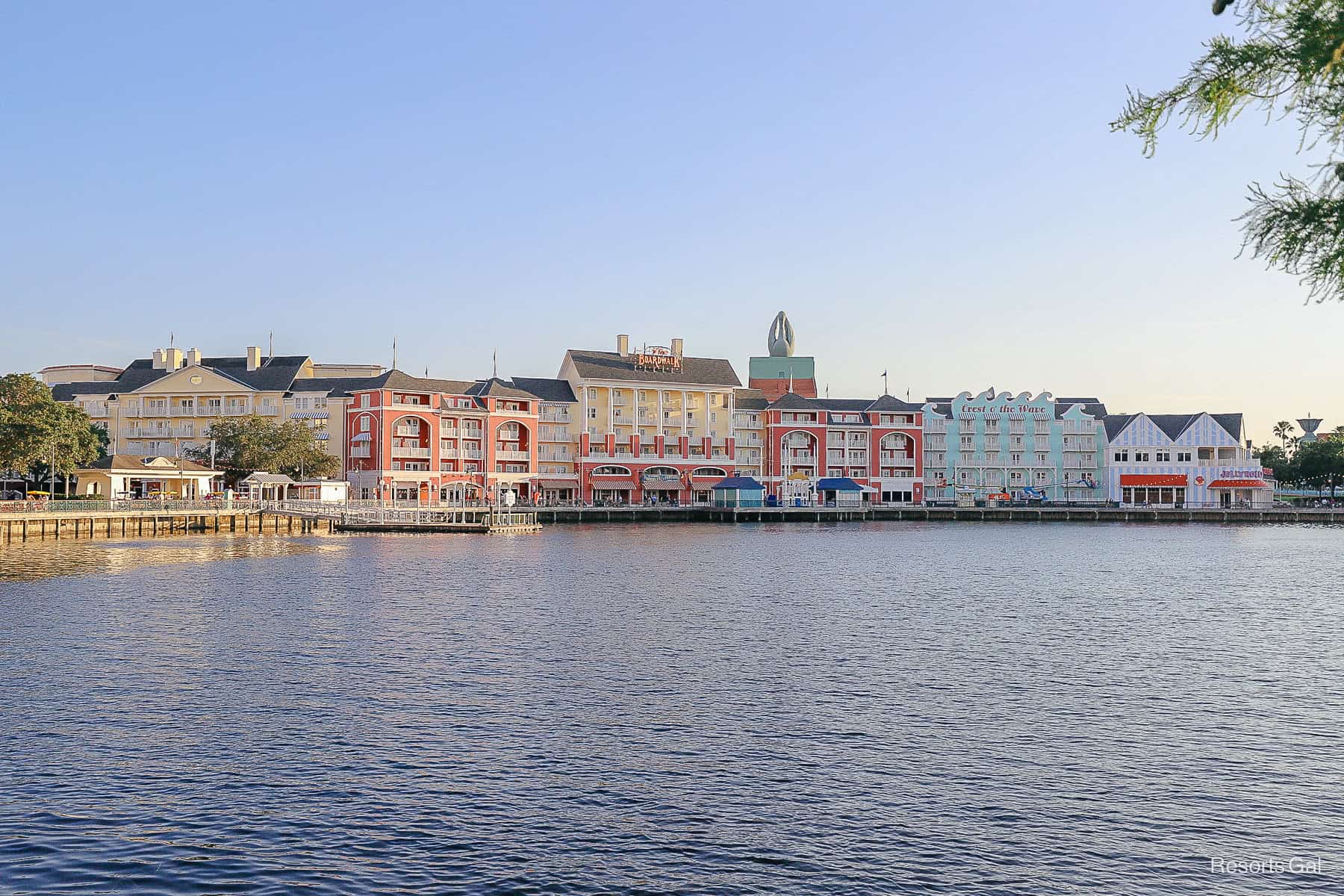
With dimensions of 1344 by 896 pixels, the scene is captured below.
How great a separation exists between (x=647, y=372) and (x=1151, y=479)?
66425 mm

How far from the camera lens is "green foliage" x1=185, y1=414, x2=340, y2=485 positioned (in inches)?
4245

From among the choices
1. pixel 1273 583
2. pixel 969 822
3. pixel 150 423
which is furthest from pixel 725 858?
pixel 150 423

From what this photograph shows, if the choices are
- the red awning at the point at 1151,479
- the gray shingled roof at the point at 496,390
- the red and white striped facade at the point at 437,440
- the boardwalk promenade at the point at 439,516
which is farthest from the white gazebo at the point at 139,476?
the red awning at the point at 1151,479

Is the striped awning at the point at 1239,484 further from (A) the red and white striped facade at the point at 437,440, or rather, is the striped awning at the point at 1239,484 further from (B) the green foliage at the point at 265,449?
(B) the green foliage at the point at 265,449

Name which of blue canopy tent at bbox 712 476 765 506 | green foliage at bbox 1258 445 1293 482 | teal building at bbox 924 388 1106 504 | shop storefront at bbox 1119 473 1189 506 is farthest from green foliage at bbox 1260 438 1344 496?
blue canopy tent at bbox 712 476 765 506

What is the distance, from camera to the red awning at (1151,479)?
143 meters

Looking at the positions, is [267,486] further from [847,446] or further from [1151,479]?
[1151,479]

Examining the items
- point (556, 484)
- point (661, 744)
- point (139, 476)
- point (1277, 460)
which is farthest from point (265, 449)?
point (1277, 460)

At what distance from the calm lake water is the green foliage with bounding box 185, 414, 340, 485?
2503 inches

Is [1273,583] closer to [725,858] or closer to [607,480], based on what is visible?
[725,858]

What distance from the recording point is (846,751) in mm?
20812

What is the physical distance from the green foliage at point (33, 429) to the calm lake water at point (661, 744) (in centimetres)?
3699

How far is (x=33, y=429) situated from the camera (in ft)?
253

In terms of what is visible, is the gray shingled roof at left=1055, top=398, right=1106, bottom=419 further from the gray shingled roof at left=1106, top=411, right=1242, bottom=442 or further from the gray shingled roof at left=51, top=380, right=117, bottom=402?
the gray shingled roof at left=51, top=380, right=117, bottom=402
